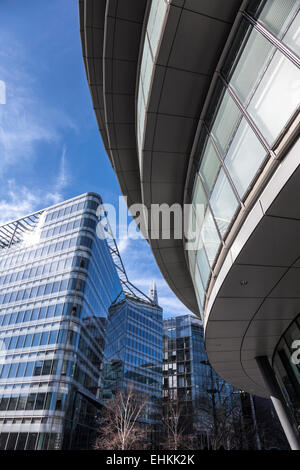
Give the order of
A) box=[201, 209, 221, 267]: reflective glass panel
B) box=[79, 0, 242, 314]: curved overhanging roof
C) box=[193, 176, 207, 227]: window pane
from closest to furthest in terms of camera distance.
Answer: box=[79, 0, 242, 314]: curved overhanging roof, box=[201, 209, 221, 267]: reflective glass panel, box=[193, 176, 207, 227]: window pane

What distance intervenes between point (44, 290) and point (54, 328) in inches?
291

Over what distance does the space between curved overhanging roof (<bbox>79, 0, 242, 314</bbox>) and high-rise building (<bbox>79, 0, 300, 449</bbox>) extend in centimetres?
2

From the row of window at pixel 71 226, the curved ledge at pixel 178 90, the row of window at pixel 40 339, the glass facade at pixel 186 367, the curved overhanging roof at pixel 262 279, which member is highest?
the row of window at pixel 71 226

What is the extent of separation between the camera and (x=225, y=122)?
18.0 feet

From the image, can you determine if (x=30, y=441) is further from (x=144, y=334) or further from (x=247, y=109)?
(x=247, y=109)

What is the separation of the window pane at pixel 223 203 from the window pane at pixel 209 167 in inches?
9.0

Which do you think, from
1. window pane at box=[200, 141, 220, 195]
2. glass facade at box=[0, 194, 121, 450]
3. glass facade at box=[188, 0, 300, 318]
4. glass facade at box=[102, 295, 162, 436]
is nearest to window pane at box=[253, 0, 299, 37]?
glass facade at box=[188, 0, 300, 318]

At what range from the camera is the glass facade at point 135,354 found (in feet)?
183

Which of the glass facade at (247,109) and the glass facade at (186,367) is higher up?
the glass facade at (186,367)

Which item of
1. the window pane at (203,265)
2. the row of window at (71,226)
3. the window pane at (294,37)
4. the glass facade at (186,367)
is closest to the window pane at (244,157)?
the window pane at (294,37)

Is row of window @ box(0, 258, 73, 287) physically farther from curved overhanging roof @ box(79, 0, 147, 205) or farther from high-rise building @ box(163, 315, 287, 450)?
curved overhanging roof @ box(79, 0, 147, 205)

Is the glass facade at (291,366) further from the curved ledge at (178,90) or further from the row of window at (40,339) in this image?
the row of window at (40,339)

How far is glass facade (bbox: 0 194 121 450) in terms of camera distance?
35.2 m

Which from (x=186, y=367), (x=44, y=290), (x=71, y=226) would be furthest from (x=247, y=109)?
(x=186, y=367)
